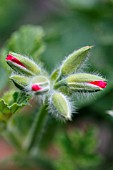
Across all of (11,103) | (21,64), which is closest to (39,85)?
(21,64)

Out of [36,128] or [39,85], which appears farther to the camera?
[36,128]

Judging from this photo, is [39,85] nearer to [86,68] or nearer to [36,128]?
[36,128]

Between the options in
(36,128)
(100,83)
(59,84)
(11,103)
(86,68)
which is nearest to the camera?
(100,83)

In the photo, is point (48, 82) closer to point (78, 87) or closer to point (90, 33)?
point (78, 87)

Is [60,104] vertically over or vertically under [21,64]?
under

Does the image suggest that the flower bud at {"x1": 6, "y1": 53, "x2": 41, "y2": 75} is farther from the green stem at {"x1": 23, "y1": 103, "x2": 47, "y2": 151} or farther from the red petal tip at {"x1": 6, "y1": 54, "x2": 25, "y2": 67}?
the green stem at {"x1": 23, "y1": 103, "x2": 47, "y2": 151}

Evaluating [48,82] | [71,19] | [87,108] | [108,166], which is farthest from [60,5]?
[48,82]
